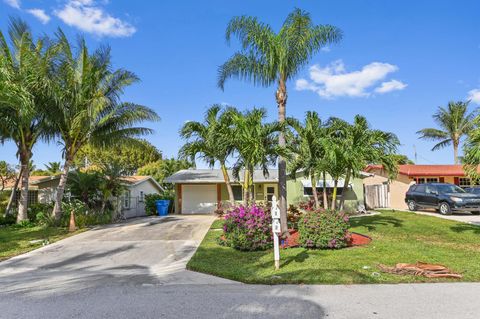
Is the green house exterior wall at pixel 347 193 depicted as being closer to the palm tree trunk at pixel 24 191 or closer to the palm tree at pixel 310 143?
the palm tree at pixel 310 143

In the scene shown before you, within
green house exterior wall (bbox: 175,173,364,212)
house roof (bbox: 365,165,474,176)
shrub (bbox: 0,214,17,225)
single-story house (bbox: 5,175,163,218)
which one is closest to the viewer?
shrub (bbox: 0,214,17,225)

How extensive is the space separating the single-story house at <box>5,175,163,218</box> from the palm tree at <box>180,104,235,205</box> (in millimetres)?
6585

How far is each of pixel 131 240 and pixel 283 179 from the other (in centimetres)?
581

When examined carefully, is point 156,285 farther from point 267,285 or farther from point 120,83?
point 120,83

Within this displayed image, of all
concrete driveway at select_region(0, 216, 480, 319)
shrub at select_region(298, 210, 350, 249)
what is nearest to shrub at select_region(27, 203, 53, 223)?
concrete driveway at select_region(0, 216, 480, 319)

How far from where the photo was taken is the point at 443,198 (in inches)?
719

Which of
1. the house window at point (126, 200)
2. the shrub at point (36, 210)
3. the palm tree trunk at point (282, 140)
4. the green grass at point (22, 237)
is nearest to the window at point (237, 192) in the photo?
the house window at point (126, 200)

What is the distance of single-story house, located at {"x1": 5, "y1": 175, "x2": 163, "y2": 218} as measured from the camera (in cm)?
2134

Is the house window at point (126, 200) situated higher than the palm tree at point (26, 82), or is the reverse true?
the palm tree at point (26, 82)

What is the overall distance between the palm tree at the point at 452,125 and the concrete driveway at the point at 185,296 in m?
32.8

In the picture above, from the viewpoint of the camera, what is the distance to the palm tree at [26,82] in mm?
14758

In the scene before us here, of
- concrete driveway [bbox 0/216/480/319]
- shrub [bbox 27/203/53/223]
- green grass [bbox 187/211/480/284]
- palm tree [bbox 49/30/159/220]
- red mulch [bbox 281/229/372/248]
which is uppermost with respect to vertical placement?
palm tree [bbox 49/30/159/220]

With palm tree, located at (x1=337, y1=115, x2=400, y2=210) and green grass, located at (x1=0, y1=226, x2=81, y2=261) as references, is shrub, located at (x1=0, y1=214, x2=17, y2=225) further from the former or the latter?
palm tree, located at (x1=337, y1=115, x2=400, y2=210)

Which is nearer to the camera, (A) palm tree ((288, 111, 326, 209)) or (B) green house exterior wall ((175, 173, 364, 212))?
(A) palm tree ((288, 111, 326, 209))
